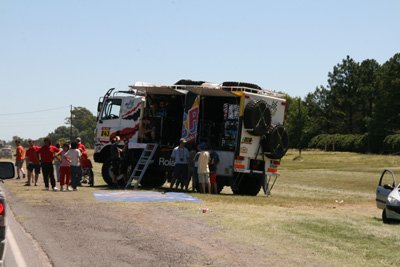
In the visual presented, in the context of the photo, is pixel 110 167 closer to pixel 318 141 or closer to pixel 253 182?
pixel 253 182

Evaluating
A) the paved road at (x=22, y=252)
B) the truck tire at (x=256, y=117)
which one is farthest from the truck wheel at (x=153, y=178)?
the paved road at (x=22, y=252)

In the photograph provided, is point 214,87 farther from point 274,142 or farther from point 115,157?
point 115,157

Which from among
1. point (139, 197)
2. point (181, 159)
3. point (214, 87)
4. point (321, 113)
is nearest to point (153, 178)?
point (181, 159)

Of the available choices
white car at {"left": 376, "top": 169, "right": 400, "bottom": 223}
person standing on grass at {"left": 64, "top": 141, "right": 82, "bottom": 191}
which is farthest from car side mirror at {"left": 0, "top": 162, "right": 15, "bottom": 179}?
person standing on grass at {"left": 64, "top": 141, "right": 82, "bottom": 191}

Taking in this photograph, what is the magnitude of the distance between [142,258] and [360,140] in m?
99.1

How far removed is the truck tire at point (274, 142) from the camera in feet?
73.8

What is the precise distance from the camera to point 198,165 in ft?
71.5

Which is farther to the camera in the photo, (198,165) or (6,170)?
(198,165)

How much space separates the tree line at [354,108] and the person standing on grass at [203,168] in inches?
3305

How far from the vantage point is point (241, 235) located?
12.2 metres

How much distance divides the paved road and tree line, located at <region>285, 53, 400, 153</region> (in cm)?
9470

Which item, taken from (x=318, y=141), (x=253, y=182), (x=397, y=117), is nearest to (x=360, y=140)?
(x=397, y=117)

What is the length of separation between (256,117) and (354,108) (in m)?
103

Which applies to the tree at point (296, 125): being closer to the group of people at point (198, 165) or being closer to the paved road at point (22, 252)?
the group of people at point (198, 165)
